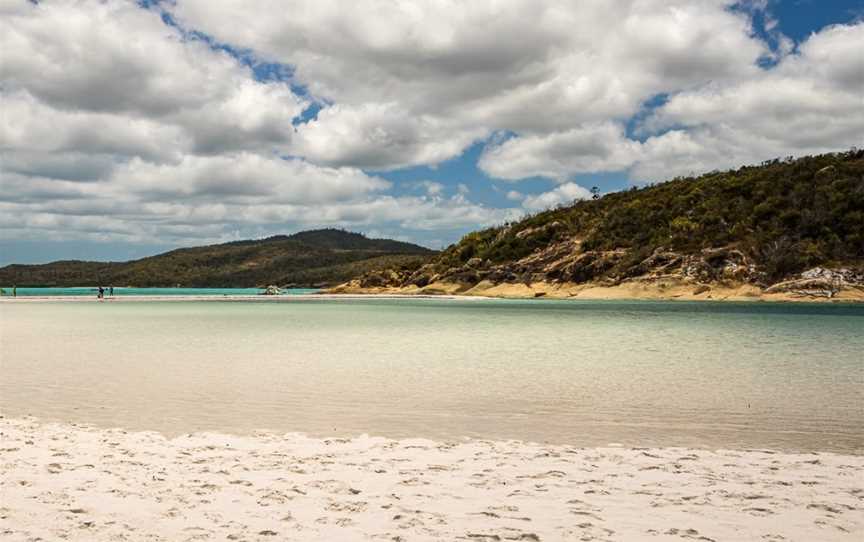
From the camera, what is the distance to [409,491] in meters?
7.67

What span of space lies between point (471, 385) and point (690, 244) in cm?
8156

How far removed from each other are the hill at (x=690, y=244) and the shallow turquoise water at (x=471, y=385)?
176 ft

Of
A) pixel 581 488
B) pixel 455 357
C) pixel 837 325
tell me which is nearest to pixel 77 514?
pixel 581 488

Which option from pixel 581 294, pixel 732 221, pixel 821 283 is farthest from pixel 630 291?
pixel 821 283

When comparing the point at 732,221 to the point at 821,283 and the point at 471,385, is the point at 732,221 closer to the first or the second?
the point at 821,283

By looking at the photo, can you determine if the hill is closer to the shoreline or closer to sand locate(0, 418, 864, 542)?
the shoreline

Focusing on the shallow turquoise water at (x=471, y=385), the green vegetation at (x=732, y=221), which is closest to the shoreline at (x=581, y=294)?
the green vegetation at (x=732, y=221)

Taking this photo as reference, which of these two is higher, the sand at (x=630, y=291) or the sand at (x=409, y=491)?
the sand at (x=630, y=291)

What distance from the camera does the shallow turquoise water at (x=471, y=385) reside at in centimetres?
1156

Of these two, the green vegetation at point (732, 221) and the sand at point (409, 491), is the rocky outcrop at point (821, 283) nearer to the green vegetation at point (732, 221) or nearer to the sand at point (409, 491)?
the green vegetation at point (732, 221)

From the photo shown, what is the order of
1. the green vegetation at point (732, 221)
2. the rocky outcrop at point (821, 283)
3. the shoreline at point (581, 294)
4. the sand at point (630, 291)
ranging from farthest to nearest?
1. the green vegetation at point (732, 221)
2. the shoreline at point (581, 294)
3. the sand at point (630, 291)
4. the rocky outcrop at point (821, 283)

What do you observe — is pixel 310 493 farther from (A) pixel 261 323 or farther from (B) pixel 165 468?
(A) pixel 261 323

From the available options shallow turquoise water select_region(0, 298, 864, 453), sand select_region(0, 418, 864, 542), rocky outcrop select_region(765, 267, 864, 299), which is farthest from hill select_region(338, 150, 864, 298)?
sand select_region(0, 418, 864, 542)

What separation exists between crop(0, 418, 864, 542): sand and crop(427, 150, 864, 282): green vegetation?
78905 mm
